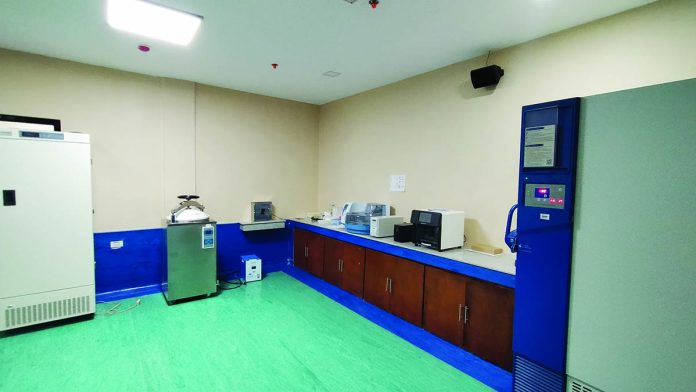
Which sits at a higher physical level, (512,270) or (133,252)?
(512,270)

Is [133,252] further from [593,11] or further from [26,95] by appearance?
[593,11]

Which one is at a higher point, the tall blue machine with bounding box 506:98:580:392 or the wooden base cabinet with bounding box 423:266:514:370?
the tall blue machine with bounding box 506:98:580:392

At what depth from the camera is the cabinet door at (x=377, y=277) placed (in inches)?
135

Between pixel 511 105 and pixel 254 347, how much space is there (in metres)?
→ 3.25

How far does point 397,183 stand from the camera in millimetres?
4082

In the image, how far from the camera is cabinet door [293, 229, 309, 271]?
16.1 feet

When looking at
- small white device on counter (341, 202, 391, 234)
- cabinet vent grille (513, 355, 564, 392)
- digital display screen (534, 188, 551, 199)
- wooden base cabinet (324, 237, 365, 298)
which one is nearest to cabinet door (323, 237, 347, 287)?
wooden base cabinet (324, 237, 365, 298)

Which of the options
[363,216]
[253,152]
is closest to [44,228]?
[253,152]

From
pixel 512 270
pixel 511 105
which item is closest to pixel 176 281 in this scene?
pixel 512 270

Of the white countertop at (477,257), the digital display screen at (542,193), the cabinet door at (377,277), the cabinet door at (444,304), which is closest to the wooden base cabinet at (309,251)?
the cabinet door at (377,277)

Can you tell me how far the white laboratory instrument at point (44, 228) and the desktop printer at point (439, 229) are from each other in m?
3.36

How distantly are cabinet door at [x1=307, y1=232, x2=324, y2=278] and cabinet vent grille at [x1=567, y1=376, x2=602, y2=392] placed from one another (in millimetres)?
3200

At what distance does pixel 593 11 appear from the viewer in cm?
229

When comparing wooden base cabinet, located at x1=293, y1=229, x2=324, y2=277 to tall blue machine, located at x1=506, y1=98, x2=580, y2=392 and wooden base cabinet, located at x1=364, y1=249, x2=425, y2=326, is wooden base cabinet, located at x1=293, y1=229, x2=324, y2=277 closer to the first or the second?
wooden base cabinet, located at x1=364, y1=249, x2=425, y2=326
